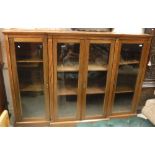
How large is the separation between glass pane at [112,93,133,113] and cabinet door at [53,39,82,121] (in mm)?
525

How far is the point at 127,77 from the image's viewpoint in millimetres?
2307

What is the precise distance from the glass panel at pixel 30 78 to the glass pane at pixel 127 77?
3.10 ft

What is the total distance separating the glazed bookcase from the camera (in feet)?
6.11

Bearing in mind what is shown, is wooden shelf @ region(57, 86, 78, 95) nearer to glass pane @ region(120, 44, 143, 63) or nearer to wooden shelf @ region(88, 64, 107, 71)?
wooden shelf @ region(88, 64, 107, 71)

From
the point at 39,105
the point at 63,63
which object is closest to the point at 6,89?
the point at 39,105

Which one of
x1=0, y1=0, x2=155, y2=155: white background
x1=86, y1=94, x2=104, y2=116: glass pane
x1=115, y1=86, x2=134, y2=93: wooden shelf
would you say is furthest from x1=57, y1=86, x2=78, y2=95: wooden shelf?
x1=0, y1=0, x2=155, y2=155: white background

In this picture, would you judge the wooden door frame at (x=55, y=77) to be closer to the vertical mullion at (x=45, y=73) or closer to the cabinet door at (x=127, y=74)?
the vertical mullion at (x=45, y=73)

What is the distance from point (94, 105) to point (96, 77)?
14.7 inches

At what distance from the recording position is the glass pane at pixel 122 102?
2381 millimetres

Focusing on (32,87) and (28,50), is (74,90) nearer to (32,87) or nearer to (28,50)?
(32,87)
